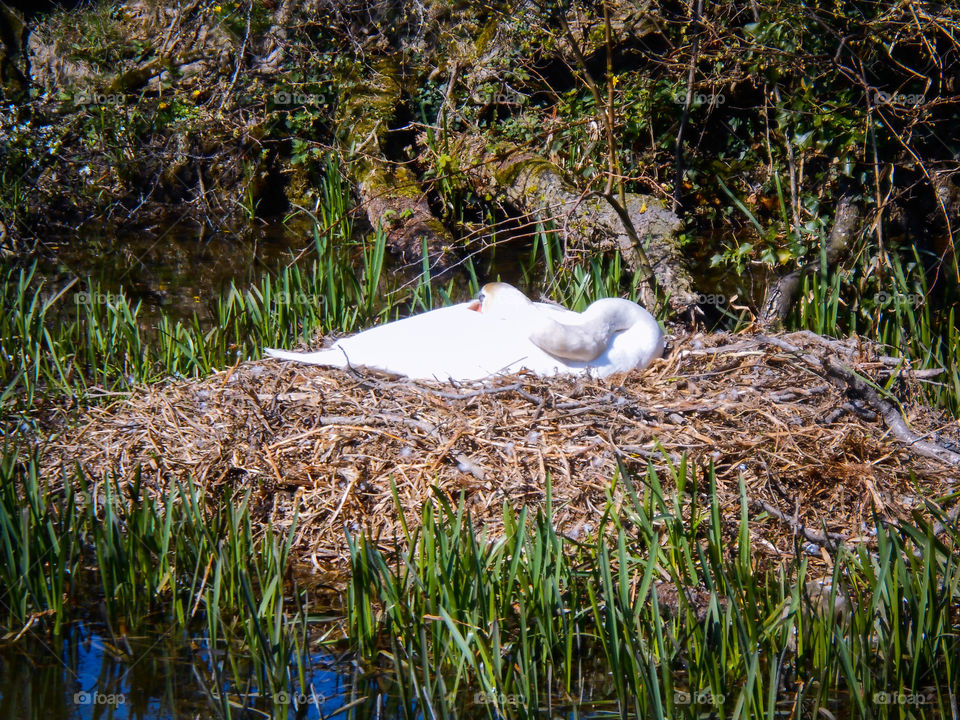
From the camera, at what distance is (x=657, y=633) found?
2555 millimetres

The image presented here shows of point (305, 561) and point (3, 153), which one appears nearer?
point (305, 561)

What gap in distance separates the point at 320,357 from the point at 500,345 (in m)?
0.88

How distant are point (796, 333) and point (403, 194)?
13.5 feet

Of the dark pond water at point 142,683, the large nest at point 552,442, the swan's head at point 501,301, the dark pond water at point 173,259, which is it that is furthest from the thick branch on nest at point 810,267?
the dark pond water at point 173,259

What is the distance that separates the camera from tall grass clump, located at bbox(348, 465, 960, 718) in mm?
2533

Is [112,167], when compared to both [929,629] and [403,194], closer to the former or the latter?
[403,194]

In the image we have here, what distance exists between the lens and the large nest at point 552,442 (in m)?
3.72

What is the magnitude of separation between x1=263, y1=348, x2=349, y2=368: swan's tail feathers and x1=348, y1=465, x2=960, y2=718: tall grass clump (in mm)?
1517

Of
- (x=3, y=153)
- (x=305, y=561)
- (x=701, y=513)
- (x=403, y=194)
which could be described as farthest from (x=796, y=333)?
(x=3, y=153)

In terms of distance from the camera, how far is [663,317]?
18.1 ft

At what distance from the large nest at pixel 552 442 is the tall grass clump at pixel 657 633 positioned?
1.84ft

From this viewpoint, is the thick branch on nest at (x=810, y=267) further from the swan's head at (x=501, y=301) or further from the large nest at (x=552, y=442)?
the swan's head at (x=501, y=301)

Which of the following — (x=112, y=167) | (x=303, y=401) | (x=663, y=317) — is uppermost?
(x=112, y=167)

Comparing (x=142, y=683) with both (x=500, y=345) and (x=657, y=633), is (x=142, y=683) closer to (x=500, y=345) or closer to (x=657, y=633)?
(x=657, y=633)
